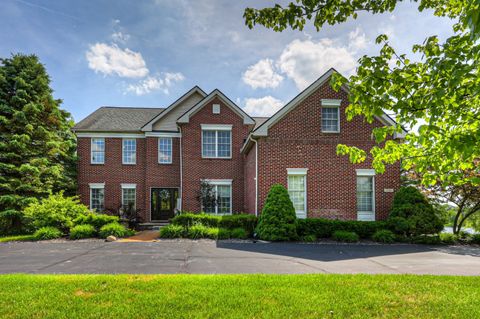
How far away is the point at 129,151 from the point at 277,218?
12240mm

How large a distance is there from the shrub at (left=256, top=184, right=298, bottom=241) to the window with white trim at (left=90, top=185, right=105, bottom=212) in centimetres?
1201

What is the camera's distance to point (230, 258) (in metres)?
8.62

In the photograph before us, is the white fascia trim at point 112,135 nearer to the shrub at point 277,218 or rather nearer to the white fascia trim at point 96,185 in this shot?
the white fascia trim at point 96,185

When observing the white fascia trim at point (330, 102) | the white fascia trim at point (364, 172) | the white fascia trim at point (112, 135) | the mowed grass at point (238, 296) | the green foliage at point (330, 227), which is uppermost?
the white fascia trim at point (330, 102)

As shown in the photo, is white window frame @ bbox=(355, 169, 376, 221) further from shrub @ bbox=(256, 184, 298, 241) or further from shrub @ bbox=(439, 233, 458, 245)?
shrub @ bbox=(256, 184, 298, 241)

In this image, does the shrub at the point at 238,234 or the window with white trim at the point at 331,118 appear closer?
the shrub at the point at 238,234

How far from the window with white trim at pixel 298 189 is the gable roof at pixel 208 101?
217 inches

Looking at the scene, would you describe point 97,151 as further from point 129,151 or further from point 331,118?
point 331,118

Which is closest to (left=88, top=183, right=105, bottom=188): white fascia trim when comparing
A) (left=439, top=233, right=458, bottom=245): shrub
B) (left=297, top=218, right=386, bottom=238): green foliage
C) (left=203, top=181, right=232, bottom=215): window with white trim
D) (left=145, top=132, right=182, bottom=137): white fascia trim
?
(left=145, top=132, right=182, bottom=137): white fascia trim

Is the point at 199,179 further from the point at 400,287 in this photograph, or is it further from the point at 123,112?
the point at 400,287

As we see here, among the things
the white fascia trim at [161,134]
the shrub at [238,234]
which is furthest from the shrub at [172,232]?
the white fascia trim at [161,134]

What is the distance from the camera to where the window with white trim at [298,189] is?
14258 mm

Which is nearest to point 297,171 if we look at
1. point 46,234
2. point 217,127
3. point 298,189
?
point 298,189

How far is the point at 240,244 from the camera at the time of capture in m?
11.4
